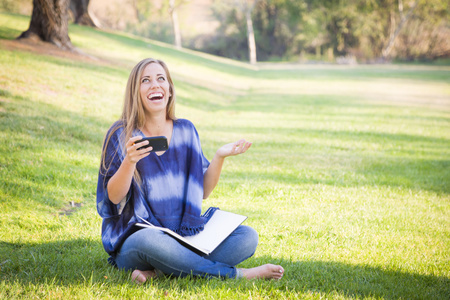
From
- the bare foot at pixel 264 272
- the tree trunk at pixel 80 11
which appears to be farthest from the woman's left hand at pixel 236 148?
the tree trunk at pixel 80 11

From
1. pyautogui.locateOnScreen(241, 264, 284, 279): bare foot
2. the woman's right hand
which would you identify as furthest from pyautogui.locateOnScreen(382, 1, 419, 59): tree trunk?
the woman's right hand

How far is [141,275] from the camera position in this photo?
295 centimetres

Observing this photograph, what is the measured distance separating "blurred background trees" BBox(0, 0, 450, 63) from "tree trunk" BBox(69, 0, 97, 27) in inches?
778

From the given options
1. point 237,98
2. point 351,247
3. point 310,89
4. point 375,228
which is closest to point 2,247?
point 351,247

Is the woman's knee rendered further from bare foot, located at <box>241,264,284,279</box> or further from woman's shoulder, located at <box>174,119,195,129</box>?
woman's shoulder, located at <box>174,119,195,129</box>

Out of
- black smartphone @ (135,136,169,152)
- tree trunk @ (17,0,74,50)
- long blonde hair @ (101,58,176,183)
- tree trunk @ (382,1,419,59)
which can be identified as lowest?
tree trunk @ (382,1,419,59)

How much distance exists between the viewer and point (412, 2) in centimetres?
4931

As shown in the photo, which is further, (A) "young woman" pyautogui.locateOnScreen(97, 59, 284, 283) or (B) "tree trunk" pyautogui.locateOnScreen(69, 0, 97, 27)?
(B) "tree trunk" pyautogui.locateOnScreen(69, 0, 97, 27)

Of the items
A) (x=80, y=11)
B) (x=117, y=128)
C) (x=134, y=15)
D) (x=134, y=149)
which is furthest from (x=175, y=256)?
(x=134, y=15)

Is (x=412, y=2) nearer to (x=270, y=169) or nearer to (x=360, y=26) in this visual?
(x=360, y=26)

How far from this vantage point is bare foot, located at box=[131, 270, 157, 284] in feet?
9.67

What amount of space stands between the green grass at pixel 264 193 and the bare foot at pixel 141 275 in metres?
0.06

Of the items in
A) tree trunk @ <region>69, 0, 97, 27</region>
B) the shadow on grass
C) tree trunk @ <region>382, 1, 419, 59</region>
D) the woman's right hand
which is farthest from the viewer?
tree trunk @ <region>382, 1, 419, 59</region>

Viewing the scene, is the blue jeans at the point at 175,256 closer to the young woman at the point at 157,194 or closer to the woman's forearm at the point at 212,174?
the young woman at the point at 157,194
